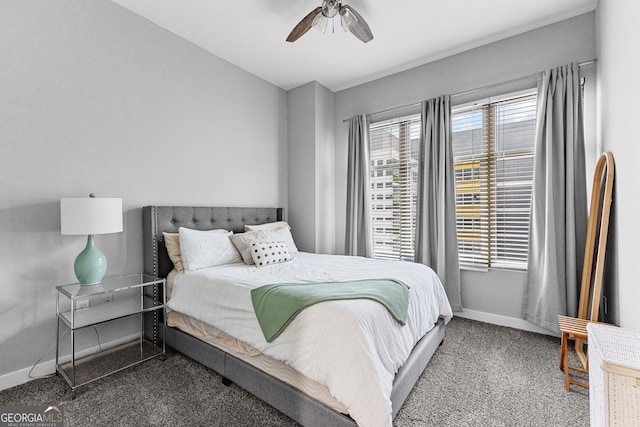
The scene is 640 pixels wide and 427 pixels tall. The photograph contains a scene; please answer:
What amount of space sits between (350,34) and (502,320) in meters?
3.30

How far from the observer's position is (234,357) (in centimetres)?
193

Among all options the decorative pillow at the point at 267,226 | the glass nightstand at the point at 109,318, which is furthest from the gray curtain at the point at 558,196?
the glass nightstand at the point at 109,318

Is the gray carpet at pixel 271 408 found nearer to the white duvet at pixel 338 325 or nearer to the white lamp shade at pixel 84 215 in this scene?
the white duvet at pixel 338 325

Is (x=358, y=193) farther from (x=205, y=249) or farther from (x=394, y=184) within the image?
(x=205, y=249)

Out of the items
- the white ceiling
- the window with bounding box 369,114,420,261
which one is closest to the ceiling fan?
the white ceiling

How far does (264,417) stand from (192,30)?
332cm

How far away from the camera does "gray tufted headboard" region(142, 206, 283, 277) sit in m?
2.60

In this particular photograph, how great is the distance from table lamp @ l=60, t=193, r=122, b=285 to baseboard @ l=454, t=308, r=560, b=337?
3398mm

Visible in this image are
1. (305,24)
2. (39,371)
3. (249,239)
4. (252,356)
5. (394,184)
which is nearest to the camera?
(252,356)

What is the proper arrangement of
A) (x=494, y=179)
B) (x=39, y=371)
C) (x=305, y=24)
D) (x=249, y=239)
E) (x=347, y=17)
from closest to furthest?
(x=39, y=371), (x=347, y=17), (x=305, y=24), (x=249, y=239), (x=494, y=179)

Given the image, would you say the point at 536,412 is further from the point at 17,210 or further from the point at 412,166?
the point at 17,210

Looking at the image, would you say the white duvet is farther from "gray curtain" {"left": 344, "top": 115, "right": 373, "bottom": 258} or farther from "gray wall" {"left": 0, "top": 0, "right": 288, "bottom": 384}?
"gray curtain" {"left": 344, "top": 115, "right": 373, "bottom": 258}

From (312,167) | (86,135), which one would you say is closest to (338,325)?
(86,135)

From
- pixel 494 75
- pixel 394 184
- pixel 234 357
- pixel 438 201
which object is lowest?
pixel 234 357
